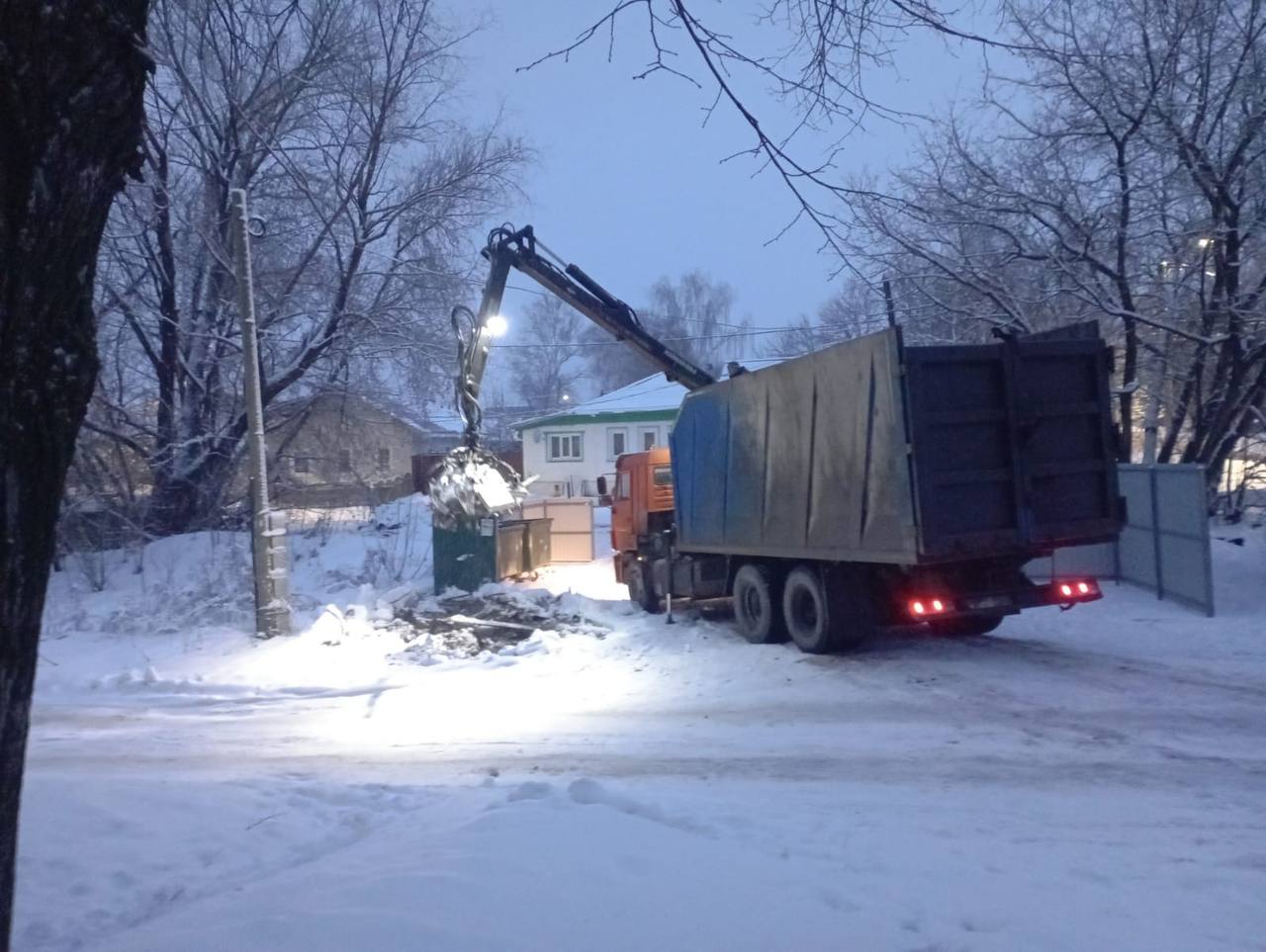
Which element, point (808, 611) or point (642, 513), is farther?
point (642, 513)

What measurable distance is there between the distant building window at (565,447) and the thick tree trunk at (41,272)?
43892mm

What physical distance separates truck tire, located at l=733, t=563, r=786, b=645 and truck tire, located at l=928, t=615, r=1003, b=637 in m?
1.82

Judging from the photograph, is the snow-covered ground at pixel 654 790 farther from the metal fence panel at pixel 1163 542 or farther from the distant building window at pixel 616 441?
the distant building window at pixel 616 441

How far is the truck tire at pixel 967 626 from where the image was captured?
12.9 meters

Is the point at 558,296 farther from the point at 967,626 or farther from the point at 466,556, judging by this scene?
the point at 967,626

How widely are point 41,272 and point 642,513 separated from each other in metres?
14.4

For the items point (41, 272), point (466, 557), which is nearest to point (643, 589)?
point (466, 557)

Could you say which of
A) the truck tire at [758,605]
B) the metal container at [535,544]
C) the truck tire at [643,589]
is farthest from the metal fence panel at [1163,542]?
the metal container at [535,544]

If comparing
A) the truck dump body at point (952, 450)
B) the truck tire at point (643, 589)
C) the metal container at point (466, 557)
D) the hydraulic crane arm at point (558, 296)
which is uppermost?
the hydraulic crane arm at point (558, 296)

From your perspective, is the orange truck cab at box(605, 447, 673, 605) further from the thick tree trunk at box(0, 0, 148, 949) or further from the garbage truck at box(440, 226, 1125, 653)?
the thick tree trunk at box(0, 0, 148, 949)

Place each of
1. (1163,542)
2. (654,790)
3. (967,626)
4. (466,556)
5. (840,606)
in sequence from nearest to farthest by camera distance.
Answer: (654,790), (840,606), (967,626), (1163,542), (466,556)

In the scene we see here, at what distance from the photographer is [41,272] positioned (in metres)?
3.34

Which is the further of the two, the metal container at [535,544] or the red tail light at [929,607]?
the metal container at [535,544]

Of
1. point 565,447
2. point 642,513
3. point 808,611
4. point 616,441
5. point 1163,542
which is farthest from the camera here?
point 565,447
